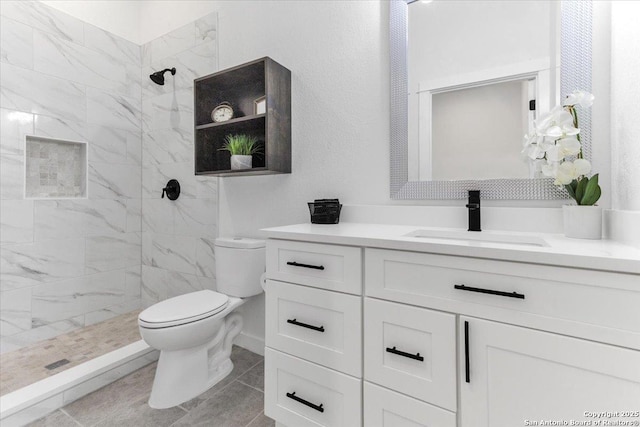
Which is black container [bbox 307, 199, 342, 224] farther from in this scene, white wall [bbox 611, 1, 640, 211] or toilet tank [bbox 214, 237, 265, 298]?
white wall [bbox 611, 1, 640, 211]

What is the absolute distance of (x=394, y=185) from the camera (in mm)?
1472

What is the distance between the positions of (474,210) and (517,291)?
509 millimetres

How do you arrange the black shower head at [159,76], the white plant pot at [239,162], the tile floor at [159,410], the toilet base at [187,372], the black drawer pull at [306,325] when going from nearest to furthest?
the black drawer pull at [306,325]
the tile floor at [159,410]
the toilet base at [187,372]
the white plant pot at [239,162]
the black shower head at [159,76]

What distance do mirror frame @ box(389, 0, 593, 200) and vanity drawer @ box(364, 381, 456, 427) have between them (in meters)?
0.83

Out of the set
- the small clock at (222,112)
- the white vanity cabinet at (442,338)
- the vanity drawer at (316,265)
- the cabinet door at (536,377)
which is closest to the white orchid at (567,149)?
the white vanity cabinet at (442,338)

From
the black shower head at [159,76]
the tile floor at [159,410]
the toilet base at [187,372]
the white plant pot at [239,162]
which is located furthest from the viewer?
the black shower head at [159,76]

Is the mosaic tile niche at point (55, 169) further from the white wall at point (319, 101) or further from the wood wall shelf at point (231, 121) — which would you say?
the white wall at point (319, 101)

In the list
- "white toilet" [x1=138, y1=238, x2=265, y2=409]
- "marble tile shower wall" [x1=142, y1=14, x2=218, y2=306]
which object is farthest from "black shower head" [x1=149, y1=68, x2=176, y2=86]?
"white toilet" [x1=138, y1=238, x2=265, y2=409]

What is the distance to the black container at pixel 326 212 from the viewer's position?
4.92ft

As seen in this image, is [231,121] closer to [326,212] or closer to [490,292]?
[326,212]

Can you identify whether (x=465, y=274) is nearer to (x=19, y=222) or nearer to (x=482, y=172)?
(x=482, y=172)

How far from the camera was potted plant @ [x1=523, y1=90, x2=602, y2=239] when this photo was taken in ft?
3.30

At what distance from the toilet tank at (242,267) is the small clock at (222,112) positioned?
32.3 inches

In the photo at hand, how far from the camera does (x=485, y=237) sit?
1.14 m
